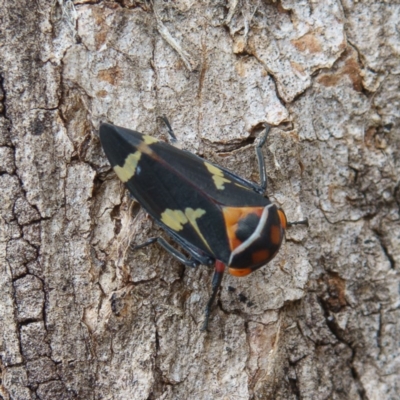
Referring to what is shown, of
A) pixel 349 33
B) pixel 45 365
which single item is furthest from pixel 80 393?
pixel 349 33

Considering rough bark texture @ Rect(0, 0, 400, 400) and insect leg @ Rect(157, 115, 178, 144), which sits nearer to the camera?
rough bark texture @ Rect(0, 0, 400, 400)

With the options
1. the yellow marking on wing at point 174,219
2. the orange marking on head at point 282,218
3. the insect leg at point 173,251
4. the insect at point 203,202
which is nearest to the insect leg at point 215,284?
the insect at point 203,202

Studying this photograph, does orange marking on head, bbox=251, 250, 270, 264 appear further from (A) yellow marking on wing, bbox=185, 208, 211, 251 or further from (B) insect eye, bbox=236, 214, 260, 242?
(A) yellow marking on wing, bbox=185, 208, 211, 251

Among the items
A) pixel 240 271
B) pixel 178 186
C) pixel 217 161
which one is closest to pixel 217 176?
pixel 217 161

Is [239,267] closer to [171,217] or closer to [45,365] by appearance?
[171,217]

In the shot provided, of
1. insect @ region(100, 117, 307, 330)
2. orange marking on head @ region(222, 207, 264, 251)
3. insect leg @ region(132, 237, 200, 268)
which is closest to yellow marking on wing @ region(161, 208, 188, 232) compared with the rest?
insect @ region(100, 117, 307, 330)

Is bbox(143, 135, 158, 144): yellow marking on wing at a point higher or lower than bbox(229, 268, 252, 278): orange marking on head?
higher

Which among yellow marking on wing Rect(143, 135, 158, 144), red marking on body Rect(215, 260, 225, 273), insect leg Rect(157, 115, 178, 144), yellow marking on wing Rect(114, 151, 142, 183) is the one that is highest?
insect leg Rect(157, 115, 178, 144)

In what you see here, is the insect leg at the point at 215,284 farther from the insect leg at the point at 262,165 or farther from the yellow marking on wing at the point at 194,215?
the insect leg at the point at 262,165
